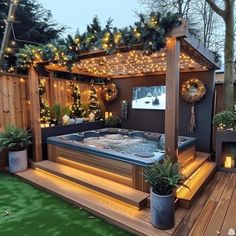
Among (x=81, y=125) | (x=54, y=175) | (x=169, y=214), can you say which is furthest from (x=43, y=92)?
(x=169, y=214)

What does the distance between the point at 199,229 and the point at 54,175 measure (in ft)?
9.21

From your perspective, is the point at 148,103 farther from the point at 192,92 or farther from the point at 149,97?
the point at 192,92

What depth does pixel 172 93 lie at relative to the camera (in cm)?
308

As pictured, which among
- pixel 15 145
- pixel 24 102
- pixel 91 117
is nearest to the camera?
pixel 15 145

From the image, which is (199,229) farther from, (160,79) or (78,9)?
(78,9)

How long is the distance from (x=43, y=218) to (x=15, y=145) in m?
2.16

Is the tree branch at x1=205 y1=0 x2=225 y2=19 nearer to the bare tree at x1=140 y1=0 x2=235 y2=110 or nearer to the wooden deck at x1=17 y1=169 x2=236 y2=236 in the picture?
the bare tree at x1=140 y1=0 x2=235 y2=110

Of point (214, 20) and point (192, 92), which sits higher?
point (214, 20)

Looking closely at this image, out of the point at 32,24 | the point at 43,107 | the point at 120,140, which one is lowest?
the point at 120,140

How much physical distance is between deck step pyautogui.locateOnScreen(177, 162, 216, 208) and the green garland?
7.20 ft

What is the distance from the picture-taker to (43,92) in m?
5.53

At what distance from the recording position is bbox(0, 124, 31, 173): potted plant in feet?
14.7

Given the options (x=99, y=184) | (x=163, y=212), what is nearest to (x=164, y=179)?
(x=163, y=212)

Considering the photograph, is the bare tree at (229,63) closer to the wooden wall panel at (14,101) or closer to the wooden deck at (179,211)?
the wooden deck at (179,211)
